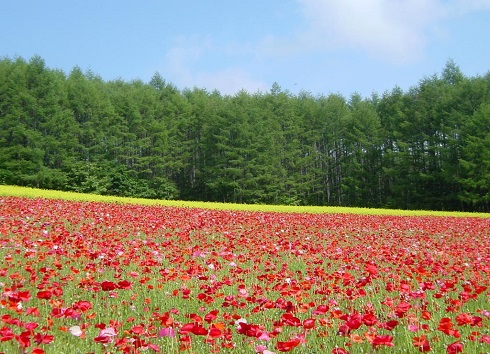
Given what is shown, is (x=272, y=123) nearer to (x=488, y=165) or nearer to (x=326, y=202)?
(x=326, y=202)

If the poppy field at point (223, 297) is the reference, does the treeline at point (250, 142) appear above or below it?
above

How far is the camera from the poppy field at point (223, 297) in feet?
8.90

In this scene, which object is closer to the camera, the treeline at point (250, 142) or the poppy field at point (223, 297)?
the poppy field at point (223, 297)

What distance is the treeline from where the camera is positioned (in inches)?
1681

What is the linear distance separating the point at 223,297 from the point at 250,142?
149 feet

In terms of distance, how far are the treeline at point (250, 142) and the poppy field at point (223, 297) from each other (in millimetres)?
33599

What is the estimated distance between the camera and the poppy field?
2.71 m

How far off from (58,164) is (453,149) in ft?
133

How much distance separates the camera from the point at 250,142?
5022 centimetres

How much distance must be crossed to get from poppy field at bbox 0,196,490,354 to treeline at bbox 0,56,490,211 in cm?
3360

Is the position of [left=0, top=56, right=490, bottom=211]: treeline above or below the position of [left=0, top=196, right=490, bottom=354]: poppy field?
above

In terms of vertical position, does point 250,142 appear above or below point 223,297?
above

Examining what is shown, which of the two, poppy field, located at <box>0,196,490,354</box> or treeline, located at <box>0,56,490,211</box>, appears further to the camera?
treeline, located at <box>0,56,490,211</box>

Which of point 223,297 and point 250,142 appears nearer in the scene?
point 223,297
